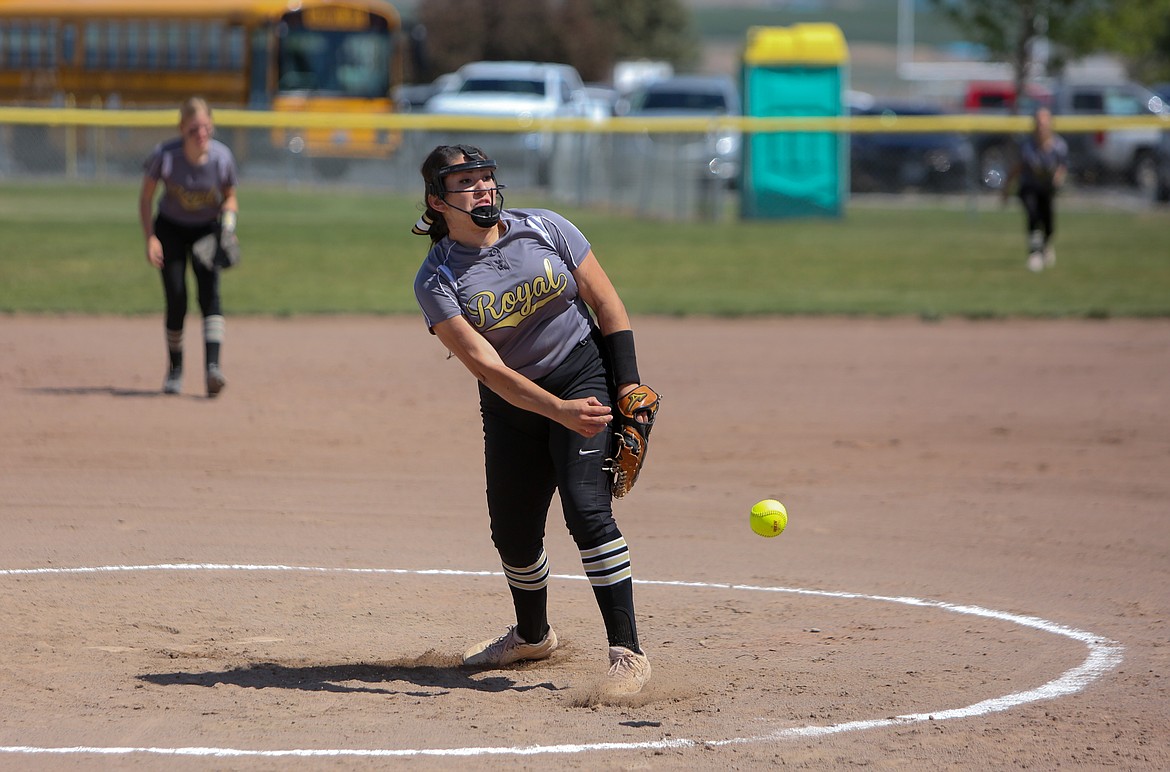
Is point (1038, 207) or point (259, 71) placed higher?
point (259, 71)

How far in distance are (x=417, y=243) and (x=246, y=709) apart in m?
17.2

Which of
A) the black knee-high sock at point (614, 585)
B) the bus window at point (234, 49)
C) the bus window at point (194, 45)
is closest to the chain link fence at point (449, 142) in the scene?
the bus window at point (234, 49)

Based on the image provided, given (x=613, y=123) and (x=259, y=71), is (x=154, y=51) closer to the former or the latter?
(x=259, y=71)

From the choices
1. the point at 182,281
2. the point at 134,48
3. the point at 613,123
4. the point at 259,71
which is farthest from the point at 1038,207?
the point at 134,48

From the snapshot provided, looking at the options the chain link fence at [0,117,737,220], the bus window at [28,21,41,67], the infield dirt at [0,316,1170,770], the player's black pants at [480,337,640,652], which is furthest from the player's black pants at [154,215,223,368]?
the bus window at [28,21,41,67]

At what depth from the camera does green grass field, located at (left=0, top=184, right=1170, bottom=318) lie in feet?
53.1

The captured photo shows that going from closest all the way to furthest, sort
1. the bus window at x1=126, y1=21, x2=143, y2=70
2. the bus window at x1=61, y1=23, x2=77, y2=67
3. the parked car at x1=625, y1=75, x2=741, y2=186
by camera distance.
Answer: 1. the parked car at x1=625, y1=75, x2=741, y2=186
2. the bus window at x1=126, y1=21, x2=143, y2=70
3. the bus window at x1=61, y1=23, x2=77, y2=67

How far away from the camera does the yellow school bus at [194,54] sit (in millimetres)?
31859

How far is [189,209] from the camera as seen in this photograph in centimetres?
1030

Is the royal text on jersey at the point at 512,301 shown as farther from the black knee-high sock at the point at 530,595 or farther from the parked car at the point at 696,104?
the parked car at the point at 696,104

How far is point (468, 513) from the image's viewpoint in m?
8.02

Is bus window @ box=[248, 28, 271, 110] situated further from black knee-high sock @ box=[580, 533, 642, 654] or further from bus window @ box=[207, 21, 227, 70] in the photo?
black knee-high sock @ box=[580, 533, 642, 654]

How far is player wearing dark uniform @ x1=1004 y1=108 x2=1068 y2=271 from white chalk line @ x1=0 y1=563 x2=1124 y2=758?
13.1 metres

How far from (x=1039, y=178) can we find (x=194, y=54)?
20076 millimetres
